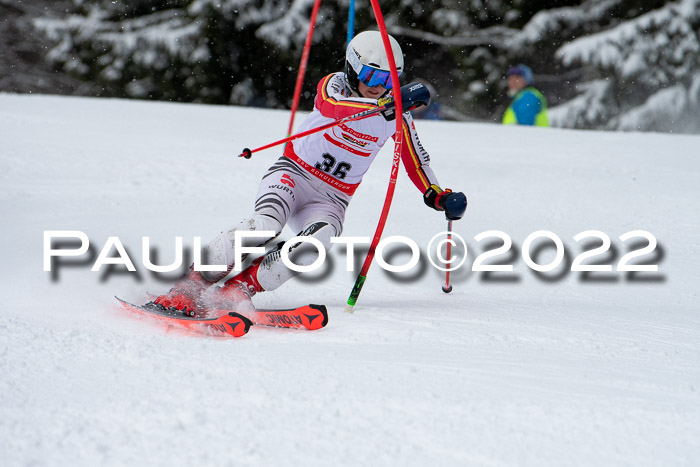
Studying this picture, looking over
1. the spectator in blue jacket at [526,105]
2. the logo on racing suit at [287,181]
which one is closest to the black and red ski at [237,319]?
the logo on racing suit at [287,181]

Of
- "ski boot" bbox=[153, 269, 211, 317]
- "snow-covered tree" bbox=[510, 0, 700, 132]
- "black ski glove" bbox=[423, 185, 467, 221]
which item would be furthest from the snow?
"snow-covered tree" bbox=[510, 0, 700, 132]

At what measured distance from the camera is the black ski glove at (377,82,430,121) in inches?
118

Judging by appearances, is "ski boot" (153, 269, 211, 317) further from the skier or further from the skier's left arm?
the skier's left arm

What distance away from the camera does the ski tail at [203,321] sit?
2619 millimetres

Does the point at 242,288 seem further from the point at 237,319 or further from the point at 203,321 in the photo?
the point at 237,319

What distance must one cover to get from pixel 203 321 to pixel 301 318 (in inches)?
14.7

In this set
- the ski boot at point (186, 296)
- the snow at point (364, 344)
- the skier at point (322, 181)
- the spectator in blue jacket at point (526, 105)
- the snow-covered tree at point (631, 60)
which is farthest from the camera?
the snow-covered tree at point (631, 60)

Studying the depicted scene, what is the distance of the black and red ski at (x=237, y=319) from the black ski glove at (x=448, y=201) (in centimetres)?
86

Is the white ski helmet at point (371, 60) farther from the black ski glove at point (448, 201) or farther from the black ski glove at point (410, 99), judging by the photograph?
the black ski glove at point (448, 201)

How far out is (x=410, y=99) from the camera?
3.01m

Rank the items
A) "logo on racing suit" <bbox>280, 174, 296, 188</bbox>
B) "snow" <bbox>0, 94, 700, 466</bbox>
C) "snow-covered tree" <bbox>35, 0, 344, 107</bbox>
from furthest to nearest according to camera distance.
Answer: "snow-covered tree" <bbox>35, 0, 344, 107</bbox>
"logo on racing suit" <bbox>280, 174, 296, 188</bbox>
"snow" <bbox>0, 94, 700, 466</bbox>

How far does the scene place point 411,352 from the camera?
8.13 feet

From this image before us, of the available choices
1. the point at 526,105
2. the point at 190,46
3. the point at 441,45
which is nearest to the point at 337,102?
the point at 526,105

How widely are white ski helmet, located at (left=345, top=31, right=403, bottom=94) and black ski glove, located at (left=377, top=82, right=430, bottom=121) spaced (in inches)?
4.3
